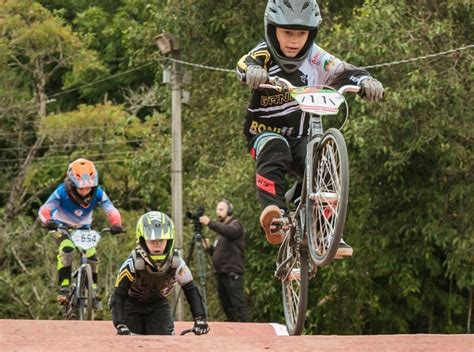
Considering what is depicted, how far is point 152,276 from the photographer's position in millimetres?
10305

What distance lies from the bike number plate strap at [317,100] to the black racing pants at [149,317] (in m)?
2.70

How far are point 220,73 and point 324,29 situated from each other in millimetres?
2857

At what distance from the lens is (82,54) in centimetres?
3478

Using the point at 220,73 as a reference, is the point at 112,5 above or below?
above

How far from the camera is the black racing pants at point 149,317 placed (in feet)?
35.1

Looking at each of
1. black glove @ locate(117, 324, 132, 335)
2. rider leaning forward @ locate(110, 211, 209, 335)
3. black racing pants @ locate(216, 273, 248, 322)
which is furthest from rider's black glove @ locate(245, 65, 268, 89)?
black racing pants @ locate(216, 273, 248, 322)

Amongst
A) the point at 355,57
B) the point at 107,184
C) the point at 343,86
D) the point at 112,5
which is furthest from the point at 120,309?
the point at 112,5

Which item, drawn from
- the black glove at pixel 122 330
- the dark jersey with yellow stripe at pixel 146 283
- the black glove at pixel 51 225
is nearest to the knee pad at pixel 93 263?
the black glove at pixel 51 225

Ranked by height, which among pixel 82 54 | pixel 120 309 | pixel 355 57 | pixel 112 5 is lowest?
pixel 120 309

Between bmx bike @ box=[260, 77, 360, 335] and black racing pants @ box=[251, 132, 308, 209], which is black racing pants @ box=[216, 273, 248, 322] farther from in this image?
black racing pants @ box=[251, 132, 308, 209]

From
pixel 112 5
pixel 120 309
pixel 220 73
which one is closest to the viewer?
pixel 120 309

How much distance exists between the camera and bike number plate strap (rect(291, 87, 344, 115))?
8773mm

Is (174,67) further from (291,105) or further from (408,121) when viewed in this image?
(291,105)

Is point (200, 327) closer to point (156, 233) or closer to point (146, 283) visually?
point (146, 283)
